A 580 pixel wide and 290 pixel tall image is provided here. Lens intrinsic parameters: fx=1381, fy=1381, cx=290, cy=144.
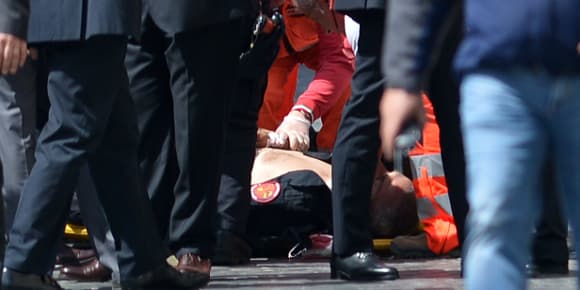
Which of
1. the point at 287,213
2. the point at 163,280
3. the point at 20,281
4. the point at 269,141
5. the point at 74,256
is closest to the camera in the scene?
the point at 20,281

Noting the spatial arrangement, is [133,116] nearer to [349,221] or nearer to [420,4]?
[349,221]

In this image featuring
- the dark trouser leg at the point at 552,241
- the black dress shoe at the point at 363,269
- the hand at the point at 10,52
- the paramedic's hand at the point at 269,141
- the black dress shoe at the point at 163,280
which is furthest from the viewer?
the paramedic's hand at the point at 269,141

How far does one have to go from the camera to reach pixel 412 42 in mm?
2670

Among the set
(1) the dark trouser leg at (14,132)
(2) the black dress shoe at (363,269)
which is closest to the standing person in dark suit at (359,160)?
(2) the black dress shoe at (363,269)

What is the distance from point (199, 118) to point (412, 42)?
2284 mm

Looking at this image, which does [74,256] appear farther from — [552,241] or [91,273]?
[552,241]

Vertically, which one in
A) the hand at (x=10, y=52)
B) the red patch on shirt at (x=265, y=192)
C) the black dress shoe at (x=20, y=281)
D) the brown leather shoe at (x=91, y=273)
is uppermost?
the hand at (x=10, y=52)

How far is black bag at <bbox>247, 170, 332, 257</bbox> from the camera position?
19.6 ft

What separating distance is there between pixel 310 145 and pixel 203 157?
2.06 metres

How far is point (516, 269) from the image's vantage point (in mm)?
2602

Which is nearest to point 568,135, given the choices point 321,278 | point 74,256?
point 321,278

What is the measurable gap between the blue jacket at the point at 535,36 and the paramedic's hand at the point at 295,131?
12.2ft

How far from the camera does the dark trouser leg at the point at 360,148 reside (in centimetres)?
480

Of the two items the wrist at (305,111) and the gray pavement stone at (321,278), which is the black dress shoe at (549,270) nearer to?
the gray pavement stone at (321,278)
